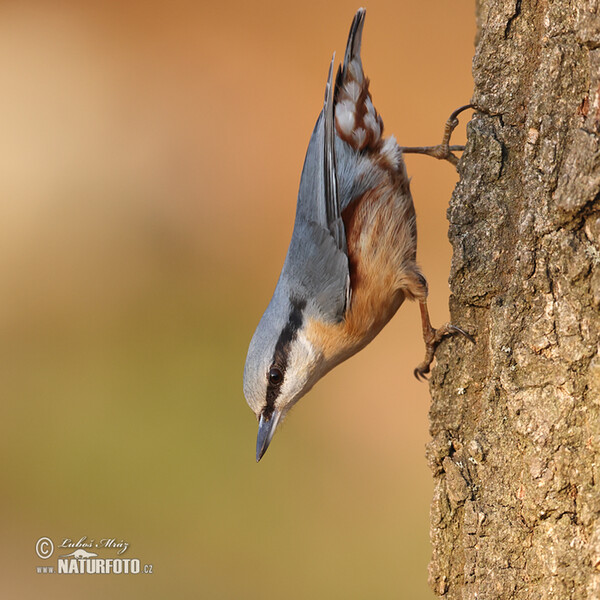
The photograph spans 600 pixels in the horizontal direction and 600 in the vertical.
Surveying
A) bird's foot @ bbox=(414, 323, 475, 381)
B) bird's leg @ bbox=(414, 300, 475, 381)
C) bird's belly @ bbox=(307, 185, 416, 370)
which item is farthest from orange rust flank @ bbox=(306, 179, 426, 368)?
bird's foot @ bbox=(414, 323, 475, 381)

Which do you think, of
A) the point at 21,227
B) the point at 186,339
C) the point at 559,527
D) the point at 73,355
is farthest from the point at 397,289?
the point at 21,227

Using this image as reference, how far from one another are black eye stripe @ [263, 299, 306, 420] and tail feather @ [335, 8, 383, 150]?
0.81 m

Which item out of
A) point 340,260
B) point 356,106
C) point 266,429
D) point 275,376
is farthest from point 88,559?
point 356,106

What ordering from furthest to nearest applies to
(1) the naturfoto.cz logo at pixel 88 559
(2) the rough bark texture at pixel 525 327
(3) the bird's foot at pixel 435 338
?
(1) the naturfoto.cz logo at pixel 88 559, (3) the bird's foot at pixel 435 338, (2) the rough bark texture at pixel 525 327

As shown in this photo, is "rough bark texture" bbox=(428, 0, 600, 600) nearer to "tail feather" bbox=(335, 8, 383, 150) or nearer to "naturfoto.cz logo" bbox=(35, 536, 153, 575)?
"tail feather" bbox=(335, 8, 383, 150)

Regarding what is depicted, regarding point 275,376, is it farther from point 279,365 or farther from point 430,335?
point 430,335

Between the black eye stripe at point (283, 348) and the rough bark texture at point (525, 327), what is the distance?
0.60 meters

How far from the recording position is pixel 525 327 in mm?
1888

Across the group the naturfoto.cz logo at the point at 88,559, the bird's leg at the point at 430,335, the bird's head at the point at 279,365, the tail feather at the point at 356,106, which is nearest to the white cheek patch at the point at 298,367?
the bird's head at the point at 279,365

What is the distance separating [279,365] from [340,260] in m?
0.48

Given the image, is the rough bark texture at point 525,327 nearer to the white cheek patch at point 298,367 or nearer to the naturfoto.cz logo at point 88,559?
the white cheek patch at point 298,367

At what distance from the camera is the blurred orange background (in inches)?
155

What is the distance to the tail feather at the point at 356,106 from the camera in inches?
118

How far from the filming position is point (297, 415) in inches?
178
